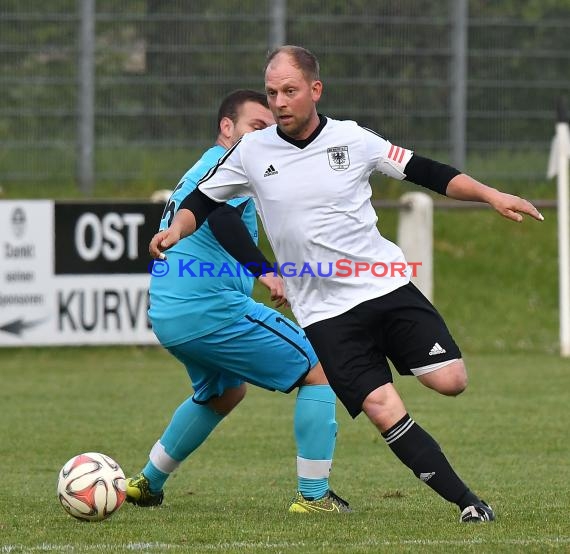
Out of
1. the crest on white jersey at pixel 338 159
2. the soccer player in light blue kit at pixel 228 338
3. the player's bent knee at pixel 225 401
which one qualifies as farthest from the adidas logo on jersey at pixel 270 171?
the player's bent knee at pixel 225 401

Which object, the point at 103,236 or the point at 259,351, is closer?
the point at 259,351

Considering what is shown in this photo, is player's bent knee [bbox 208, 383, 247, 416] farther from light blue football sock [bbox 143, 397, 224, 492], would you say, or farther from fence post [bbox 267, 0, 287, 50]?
fence post [bbox 267, 0, 287, 50]

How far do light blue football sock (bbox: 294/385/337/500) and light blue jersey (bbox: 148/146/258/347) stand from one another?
0.60 meters

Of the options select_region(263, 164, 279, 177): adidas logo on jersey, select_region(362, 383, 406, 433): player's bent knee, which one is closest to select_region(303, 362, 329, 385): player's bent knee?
select_region(362, 383, 406, 433): player's bent knee

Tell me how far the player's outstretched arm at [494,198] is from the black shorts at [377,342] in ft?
1.63

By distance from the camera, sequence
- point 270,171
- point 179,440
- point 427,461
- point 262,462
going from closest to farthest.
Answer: point 427,461, point 270,171, point 179,440, point 262,462

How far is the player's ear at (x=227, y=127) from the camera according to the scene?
762cm

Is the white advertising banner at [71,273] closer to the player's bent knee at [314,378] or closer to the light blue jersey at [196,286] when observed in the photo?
the light blue jersey at [196,286]

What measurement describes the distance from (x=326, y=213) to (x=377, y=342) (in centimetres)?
63

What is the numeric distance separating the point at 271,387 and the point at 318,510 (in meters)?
0.74

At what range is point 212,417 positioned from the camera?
24.7 feet

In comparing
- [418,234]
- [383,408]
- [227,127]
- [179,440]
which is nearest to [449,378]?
[383,408]

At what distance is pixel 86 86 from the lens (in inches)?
726

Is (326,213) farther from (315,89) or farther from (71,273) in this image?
(71,273)
